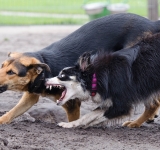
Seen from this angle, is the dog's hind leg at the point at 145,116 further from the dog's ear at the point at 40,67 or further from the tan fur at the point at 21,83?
the dog's ear at the point at 40,67

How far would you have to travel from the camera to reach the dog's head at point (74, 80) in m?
5.91

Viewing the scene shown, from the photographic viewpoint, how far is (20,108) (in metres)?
6.46

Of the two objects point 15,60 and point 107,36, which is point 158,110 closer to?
point 107,36

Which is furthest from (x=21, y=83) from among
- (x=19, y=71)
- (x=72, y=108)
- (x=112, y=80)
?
(x=112, y=80)

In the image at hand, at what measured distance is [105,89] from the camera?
19.4 feet

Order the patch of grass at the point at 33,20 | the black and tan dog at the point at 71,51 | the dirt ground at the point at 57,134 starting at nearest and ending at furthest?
the dirt ground at the point at 57,134 < the black and tan dog at the point at 71,51 < the patch of grass at the point at 33,20

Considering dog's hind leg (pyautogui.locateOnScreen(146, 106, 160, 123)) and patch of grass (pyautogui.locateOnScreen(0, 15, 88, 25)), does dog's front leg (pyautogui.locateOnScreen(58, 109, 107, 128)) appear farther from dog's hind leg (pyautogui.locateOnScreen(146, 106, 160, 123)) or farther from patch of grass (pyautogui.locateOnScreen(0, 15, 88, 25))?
patch of grass (pyautogui.locateOnScreen(0, 15, 88, 25))

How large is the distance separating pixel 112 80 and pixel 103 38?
806 millimetres

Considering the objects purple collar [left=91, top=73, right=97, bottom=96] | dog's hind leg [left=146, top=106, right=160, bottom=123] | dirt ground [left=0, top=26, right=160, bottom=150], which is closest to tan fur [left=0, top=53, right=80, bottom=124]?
dirt ground [left=0, top=26, right=160, bottom=150]

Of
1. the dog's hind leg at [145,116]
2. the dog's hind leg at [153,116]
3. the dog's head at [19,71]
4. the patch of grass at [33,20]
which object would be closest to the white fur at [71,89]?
the dog's head at [19,71]

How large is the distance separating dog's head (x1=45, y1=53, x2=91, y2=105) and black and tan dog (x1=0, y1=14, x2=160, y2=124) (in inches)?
12.1

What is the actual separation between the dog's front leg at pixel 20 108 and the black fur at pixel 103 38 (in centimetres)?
54

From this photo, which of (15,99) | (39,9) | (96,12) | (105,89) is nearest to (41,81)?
(105,89)

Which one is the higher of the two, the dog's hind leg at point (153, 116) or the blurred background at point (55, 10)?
the dog's hind leg at point (153, 116)
